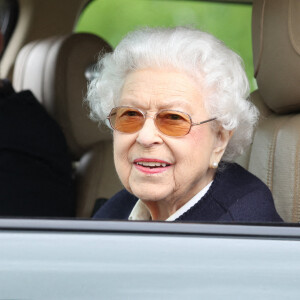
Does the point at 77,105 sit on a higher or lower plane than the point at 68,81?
lower

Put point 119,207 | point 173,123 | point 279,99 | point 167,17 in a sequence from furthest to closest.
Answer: point 167,17
point 119,207
point 279,99
point 173,123

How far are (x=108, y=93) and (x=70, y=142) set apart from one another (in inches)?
50.3

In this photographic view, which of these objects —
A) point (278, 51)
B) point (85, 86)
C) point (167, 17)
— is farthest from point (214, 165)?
point (167, 17)

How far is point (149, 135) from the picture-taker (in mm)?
2203

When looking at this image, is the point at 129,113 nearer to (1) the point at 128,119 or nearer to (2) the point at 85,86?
(1) the point at 128,119

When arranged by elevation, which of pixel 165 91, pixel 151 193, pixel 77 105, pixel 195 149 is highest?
pixel 165 91

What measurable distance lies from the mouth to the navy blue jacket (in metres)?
0.15

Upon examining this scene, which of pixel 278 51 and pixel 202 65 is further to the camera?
pixel 278 51

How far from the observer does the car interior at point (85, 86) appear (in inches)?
95.4

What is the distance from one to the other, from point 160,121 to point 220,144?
0.23 metres

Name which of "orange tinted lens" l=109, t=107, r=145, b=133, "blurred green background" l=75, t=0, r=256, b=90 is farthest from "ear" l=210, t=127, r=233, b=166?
"blurred green background" l=75, t=0, r=256, b=90

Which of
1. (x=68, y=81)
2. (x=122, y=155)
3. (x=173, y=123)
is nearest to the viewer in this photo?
(x=173, y=123)

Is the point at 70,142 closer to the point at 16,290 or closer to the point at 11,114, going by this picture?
the point at 11,114

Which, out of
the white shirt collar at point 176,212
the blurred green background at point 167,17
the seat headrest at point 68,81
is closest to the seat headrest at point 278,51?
the white shirt collar at point 176,212
